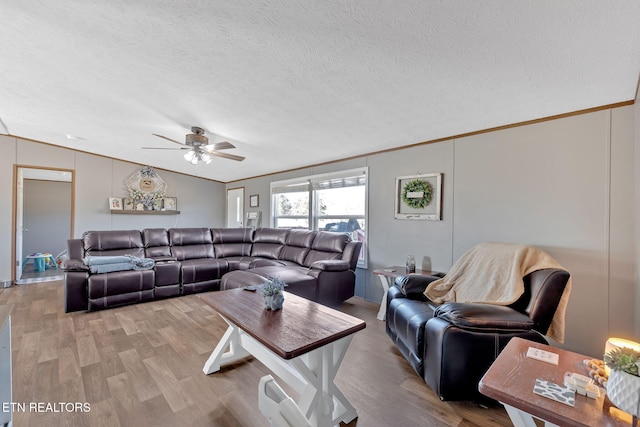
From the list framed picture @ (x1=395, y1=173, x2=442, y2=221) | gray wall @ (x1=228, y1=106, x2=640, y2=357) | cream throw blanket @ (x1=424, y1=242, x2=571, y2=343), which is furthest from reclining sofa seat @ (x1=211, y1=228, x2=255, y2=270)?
cream throw blanket @ (x1=424, y1=242, x2=571, y2=343)

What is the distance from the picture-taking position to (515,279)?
210 centimetres

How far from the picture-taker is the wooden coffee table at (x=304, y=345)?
1456 millimetres

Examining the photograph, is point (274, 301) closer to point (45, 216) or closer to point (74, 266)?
point (74, 266)

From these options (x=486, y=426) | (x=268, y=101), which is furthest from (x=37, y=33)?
(x=486, y=426)

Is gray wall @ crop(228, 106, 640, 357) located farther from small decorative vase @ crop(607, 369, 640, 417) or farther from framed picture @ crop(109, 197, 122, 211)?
framed picture @ crop(109, 197, 122, 211)

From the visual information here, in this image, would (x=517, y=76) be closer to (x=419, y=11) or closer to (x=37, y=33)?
(x=419, y=11)

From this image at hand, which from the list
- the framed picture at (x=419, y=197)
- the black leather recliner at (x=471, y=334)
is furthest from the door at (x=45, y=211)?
the black leather recliner at (x=471, y=334)

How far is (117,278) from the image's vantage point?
3.59 meters

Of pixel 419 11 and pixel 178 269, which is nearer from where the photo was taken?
pixel 419 11

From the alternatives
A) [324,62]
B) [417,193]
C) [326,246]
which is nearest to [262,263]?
[326,246]

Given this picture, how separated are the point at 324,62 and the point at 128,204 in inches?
229

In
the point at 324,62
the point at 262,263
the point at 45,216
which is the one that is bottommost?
the point at 262,263

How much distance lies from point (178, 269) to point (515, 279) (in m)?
4.18

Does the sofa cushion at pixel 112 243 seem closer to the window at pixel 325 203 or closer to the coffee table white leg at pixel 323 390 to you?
the window at pixel 325 203
